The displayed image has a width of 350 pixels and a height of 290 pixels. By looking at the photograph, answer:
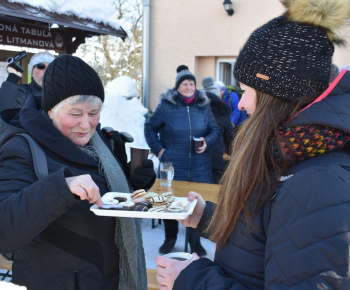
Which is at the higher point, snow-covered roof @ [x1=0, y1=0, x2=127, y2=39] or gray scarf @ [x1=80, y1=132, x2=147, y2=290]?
snow-covered roof @ [x1=0, y1=0, x2=127, y2=39]

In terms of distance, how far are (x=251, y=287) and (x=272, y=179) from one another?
0.98 ft

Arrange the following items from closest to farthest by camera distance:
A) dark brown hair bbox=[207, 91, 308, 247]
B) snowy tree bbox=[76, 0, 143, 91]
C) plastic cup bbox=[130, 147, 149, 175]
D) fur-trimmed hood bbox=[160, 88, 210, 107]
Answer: dark brown hair bbox=[207, 91, 308, 247]
plastic cup bbox=[130, 147, 149, 175]
fur-trimmed hood bbox=[160, 88, 210, 107]
snowy tree bbox=[76, 0, 143, 91]

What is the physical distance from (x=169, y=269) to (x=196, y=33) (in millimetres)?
9287

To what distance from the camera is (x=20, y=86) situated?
4.33 metres

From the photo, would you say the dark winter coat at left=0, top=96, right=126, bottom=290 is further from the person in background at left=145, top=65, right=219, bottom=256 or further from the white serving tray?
the person in background at left=145, top=65, right=219, bottom=256

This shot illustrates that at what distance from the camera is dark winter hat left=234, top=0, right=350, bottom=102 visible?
104cm

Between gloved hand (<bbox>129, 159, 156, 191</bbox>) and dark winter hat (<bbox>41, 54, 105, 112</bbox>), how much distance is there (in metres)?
0.52

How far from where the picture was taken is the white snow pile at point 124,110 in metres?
9.86

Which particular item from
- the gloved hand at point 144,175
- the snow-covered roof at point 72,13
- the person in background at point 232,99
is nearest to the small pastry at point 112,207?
the gloved hand at point 144,175

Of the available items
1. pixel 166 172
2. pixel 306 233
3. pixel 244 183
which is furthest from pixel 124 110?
pixel 306 233

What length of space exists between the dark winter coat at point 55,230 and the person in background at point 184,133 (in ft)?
9.09

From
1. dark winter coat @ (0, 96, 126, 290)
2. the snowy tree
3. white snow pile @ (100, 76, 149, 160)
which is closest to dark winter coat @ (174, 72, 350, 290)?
dark winter coat @ (0, 96, 126, 290)

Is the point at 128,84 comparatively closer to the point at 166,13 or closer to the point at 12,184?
the point at 166,13

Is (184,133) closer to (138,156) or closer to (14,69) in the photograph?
(14,69)
